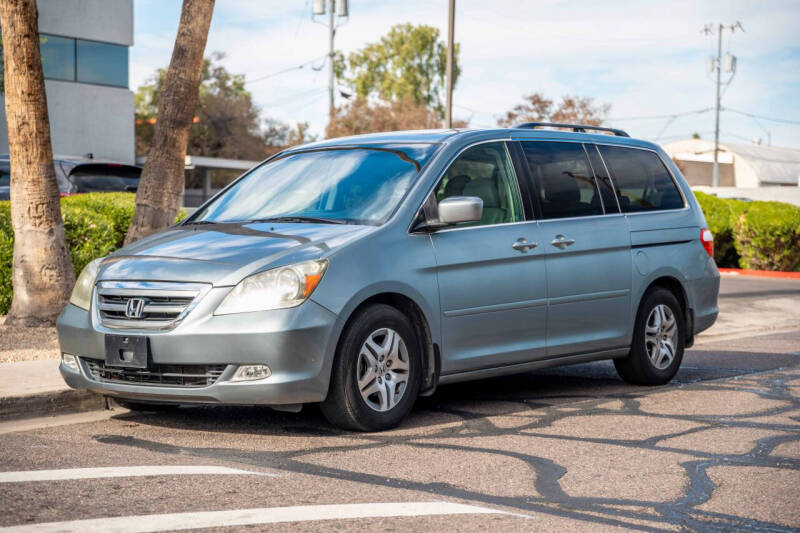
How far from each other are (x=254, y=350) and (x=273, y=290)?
360 mm

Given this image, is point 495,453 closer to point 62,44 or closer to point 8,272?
point 8,272

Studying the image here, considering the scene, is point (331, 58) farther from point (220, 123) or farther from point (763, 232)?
point (763, 232)

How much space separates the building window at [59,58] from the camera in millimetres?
31531

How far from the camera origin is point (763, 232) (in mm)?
24016

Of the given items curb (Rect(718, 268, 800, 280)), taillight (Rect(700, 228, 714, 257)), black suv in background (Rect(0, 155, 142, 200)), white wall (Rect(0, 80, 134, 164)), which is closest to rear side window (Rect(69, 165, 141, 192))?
black suv in background (Rect(0, 155, 142, 200))

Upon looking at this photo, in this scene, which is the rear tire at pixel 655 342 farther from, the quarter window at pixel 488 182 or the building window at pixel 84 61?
the building window at pixel 84 61

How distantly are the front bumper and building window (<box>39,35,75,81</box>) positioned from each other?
2712cm

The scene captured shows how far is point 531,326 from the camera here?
25.3ft

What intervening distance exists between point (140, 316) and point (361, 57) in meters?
80.3

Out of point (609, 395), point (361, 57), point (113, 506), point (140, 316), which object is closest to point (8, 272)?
point (140, 316)

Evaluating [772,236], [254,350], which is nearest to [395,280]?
[254,350]

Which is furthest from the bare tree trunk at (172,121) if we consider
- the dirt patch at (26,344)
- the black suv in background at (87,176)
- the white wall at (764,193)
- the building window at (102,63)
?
the white wall at (764,193)

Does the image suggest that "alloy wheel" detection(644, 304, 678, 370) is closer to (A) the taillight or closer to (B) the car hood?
(A) the taillight

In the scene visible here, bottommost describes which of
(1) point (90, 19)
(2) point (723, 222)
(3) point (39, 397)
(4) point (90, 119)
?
(3) point (39, 397)
